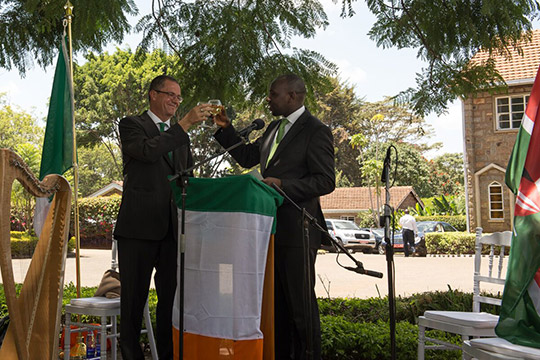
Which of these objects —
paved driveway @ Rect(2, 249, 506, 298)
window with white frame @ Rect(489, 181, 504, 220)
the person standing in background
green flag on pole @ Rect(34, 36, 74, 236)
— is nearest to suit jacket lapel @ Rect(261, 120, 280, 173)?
green flag on pole @ Rect(34, 36, 74, 236)

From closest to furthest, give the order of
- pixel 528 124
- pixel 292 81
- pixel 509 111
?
pixel 528 124 < pixel 292 81 < pixel 509 111

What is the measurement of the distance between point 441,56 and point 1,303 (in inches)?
210

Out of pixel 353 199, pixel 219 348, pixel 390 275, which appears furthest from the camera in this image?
pixel 353 199

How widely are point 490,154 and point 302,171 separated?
23604mm

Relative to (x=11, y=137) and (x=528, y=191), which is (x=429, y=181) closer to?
(x=11, y=137)

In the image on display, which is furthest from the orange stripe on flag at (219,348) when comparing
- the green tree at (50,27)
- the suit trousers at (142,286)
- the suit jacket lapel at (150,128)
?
the green tree at (50,27)

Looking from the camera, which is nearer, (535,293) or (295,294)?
(535,293)

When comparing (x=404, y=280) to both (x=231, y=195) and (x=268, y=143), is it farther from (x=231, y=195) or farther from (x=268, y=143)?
(x=231, y=195)

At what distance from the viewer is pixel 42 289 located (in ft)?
12.2

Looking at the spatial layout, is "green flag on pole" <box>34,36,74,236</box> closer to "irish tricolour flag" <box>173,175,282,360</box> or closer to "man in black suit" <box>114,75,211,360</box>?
"man in black suit" <box>114,75,211,360</box>

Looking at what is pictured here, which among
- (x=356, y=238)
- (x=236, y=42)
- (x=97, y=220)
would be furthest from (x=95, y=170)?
(x=236, y=42)

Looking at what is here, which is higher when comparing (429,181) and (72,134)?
(429,181)

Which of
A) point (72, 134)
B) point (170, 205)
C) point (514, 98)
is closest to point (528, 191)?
point (170, 205)

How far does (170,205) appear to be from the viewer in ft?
13.1
